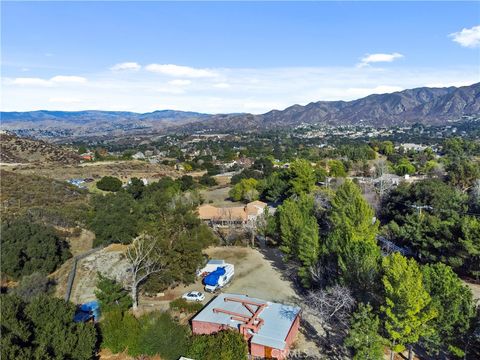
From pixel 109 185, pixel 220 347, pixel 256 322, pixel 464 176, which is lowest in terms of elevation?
pixel 109 185

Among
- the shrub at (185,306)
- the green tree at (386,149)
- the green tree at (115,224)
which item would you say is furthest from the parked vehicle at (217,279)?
the green tree at (386,149)

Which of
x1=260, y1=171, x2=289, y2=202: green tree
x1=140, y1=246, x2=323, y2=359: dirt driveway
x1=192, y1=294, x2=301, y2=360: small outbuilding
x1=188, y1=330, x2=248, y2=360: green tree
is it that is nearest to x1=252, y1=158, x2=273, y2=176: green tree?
x1=260, y1=171, x2=289, y2=202: green tree

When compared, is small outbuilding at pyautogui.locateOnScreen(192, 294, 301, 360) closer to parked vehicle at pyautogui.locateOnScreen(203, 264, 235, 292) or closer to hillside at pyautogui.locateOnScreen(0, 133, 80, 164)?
parked vehicle at pyautogui.locateOnScreen(203, 264, 235, 292)

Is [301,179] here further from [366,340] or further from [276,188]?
[366,340]

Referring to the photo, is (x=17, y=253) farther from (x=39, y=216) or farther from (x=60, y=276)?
(x=39, y=216)

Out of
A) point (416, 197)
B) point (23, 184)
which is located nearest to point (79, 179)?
point (23, 184)

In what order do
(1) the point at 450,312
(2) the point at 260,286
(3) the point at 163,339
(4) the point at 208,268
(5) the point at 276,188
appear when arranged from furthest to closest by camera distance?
1. (5) the point at 276,188
2. (4) the point at 208,268
3. (2) the point at 260,286
4. (3) the point at 163,339
5. (1) the point at 450,312

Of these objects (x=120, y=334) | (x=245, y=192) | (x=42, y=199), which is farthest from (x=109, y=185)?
(x=120, y=334)

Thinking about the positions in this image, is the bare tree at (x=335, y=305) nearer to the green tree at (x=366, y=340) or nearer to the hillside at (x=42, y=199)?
the green tree at (x=366, y=340)
